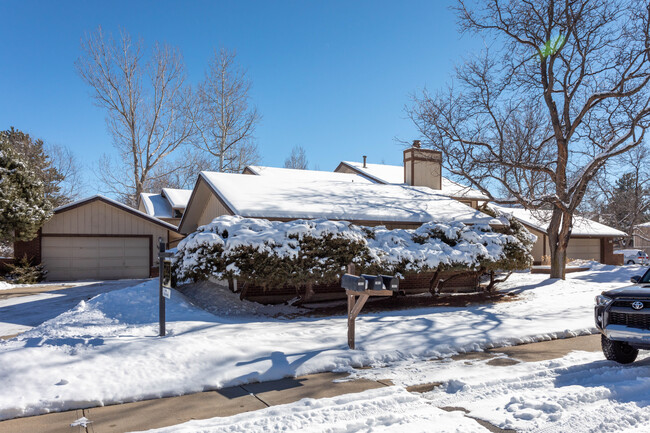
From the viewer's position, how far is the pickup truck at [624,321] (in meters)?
5.95

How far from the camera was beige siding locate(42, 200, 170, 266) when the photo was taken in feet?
68.2

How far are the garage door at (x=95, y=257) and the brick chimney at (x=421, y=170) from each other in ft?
45.7

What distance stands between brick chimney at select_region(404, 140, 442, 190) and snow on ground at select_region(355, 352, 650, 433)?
17183mm

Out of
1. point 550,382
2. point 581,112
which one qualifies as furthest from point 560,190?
point 550,382

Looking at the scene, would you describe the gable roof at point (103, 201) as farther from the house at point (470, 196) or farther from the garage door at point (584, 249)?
the garage door at point (584, 249)

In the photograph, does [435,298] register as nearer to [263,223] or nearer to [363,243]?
[363,243]

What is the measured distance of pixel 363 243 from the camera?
11.5 meters

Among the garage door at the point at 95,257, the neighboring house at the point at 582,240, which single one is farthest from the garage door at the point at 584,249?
the garage door at the point at 95,257

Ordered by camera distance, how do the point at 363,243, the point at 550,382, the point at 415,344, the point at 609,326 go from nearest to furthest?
the point at 550,382 → the point at 609,326 → the point at 415,344 → the point at 363,243

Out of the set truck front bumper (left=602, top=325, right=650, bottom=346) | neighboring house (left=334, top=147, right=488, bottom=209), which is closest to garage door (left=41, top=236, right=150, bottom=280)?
neighboring house (left=334, top=147, right=488, bottom=209)

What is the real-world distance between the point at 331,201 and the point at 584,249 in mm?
23603

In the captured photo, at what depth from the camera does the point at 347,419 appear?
4430mm

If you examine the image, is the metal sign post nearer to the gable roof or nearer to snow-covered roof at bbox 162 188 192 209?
the gable roof

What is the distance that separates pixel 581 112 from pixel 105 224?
69.6ft
